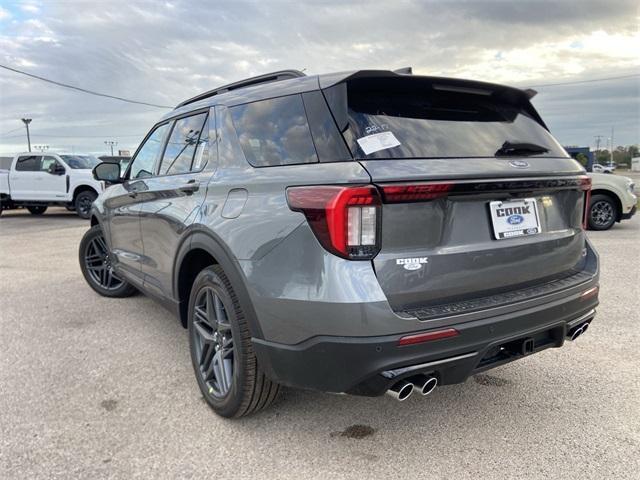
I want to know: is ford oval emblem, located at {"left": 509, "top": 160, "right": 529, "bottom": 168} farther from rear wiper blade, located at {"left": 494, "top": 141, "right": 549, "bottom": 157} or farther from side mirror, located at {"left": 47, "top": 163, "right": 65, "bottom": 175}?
side mirror, located at {"left": 47, "top": 163, "right": 65, "bottom": 175}

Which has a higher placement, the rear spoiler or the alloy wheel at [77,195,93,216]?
the rear spoiler

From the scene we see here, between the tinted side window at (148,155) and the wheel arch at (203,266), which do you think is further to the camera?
the tinted side window at (148,155)

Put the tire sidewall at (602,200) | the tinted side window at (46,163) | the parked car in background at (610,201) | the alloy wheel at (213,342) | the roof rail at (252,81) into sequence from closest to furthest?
1. the alloy wheel at (213,342)
2. the roof rail at (252,81)
3. the parked car in background at (610,201)
4. the tire sidewall at (602,200)
5. the tinted side window at (46,163)

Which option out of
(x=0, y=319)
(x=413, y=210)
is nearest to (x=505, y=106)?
(x=413, y=210)

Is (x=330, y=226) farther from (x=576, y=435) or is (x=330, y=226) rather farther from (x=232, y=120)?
(x=576, y=435)

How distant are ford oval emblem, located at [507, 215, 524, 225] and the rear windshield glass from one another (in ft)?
1.08

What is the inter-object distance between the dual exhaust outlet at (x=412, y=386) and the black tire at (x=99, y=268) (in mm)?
4039

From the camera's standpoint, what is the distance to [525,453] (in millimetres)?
2500

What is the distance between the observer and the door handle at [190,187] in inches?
122

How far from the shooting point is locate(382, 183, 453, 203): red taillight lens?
82.4 inches

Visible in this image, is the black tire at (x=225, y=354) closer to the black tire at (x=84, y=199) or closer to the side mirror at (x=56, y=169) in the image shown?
the black tire at (x=84, y=199)

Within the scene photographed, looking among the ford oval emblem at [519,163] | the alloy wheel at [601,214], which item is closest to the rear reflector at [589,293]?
the ford oval emblem at [519,163]

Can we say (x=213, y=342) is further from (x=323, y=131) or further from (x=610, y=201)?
(x=610, y=201)

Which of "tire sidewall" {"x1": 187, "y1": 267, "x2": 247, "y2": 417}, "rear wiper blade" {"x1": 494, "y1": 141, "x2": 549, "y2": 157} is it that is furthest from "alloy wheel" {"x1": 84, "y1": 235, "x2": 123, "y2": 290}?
"rear wiper blade" {"x1": 494, "y1": 141, "x2": 549, "y2": 157}
